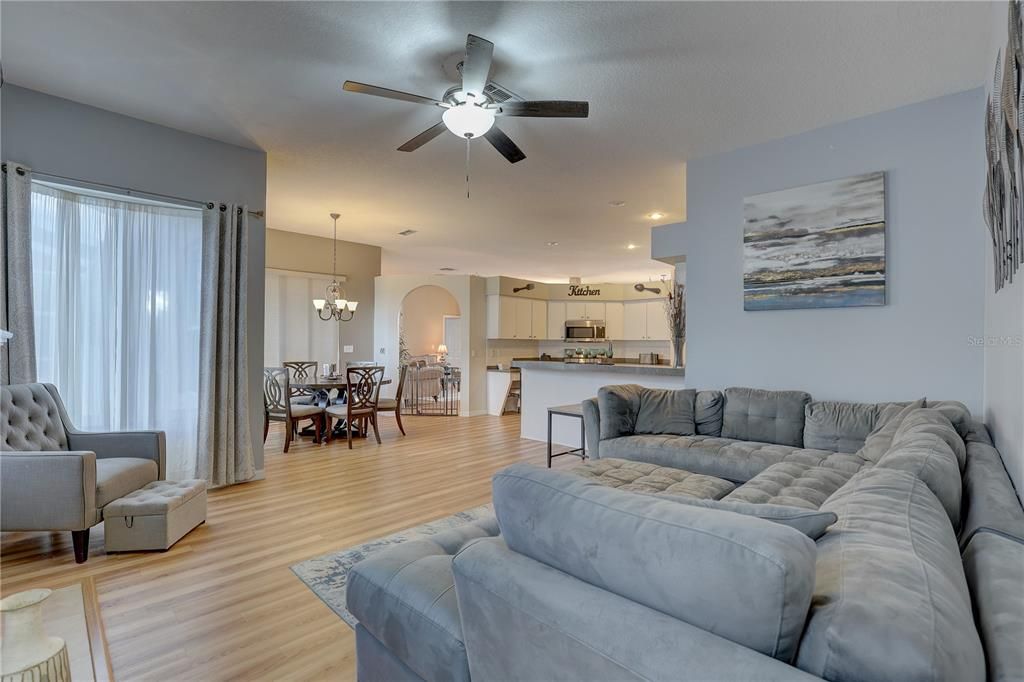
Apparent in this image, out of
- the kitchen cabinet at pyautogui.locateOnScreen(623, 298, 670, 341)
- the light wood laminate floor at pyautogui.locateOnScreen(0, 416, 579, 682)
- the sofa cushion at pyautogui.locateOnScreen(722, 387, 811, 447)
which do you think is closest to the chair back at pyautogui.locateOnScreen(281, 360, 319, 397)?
the light wood laminate floor at pyautogui.locateOnScreen(0, 416, 579, 682)

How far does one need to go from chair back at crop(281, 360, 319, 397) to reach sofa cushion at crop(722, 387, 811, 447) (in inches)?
210

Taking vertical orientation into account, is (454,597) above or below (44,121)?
below

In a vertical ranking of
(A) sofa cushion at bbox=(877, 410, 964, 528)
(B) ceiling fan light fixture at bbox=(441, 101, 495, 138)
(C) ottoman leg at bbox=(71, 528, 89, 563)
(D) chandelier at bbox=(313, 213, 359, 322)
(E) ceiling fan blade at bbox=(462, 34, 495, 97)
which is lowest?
(C) ottoman leg at bbox=(71, 528, 89, 563)

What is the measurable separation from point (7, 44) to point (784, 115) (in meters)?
4.78

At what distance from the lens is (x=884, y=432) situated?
8.38 ft

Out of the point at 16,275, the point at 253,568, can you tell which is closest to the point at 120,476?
the point at 253,568

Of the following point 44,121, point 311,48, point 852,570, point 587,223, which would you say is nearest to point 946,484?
point 852,570

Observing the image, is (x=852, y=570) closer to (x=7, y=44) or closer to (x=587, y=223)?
(x=7, y=44)

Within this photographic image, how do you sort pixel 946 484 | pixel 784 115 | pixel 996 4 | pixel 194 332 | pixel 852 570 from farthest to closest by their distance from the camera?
1. pixel 194 332
2. pixel 784 115
3. pixel 996 4
4. pixel 946 484
5. pixel 852 570

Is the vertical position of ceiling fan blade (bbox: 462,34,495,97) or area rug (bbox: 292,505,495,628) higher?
ceiling fan blade (bbox: 462,34,495,97)

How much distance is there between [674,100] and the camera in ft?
10.8

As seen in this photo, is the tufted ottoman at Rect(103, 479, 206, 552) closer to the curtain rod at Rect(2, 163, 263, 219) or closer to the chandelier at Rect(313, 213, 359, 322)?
the curtain rod at Rect(2, 163, 263, 219)

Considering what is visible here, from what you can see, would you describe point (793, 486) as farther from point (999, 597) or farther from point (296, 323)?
point (296, 323)

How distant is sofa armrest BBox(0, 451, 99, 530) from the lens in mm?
2650
